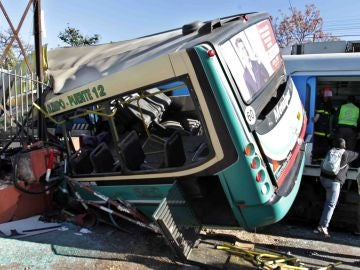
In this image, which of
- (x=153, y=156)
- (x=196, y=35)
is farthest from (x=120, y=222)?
(x=196, y=35)

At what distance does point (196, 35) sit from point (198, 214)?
1920 mm

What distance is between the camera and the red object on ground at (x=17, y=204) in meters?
5.32

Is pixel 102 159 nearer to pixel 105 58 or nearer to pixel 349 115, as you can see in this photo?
pixel 105 58

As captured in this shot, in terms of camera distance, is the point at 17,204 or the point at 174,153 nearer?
the point at 174,153

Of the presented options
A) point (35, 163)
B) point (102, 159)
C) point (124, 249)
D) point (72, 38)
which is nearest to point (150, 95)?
point (102, 159)

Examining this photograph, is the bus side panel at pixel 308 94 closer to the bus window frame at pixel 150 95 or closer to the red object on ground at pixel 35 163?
the bus window frame at pixel 150 95

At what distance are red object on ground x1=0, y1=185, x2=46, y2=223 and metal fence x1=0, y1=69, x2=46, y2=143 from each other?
1184 millimetres

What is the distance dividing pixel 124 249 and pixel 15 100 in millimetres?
3340

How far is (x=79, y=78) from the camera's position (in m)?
4.88

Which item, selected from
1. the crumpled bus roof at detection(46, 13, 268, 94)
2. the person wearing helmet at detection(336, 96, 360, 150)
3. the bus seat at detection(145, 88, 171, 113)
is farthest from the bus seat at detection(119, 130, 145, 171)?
the person wearing helmet at detection(336, 96, 360, 150)

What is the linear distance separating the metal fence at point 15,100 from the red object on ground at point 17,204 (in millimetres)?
1184

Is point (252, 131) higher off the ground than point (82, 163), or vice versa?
point (252, 131)

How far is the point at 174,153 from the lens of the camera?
4645 millimetres

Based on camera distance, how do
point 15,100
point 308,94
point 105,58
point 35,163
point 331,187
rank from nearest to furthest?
1. point 105,58
2. point 35,163
3. point 331,187
4. point 308,94
5. point 15,100
